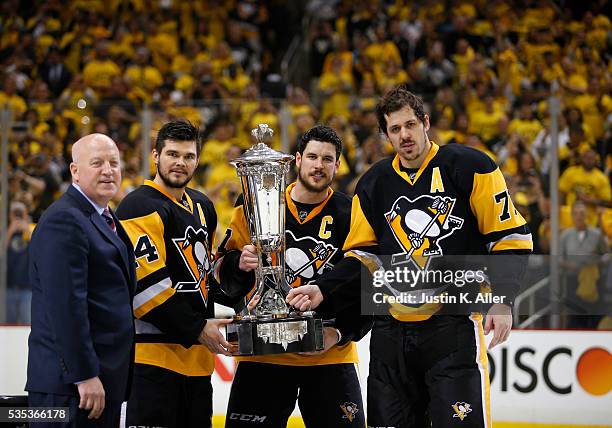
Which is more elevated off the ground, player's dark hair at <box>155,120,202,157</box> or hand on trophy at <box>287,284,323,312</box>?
player's dark hair at <box>155,120,202,157</box>

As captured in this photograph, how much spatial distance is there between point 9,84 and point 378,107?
23.5 feet

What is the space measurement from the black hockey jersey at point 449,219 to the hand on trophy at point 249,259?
22.4 inches

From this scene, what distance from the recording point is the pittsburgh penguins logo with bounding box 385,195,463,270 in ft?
13.3

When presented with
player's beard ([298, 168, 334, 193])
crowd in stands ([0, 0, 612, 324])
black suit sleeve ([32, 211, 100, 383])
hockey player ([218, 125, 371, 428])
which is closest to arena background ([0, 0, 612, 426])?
crowd in stands ([0, 0, 612, 324])

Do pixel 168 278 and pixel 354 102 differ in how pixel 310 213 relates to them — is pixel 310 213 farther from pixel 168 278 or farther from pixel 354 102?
pixel 354 102

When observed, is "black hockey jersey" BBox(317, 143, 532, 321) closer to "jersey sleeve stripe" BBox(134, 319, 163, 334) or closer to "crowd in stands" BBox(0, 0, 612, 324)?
"jersey sleeve stripe" BBox(134, 319, 163, 334)

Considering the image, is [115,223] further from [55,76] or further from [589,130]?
[55,76]

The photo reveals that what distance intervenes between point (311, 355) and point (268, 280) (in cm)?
49

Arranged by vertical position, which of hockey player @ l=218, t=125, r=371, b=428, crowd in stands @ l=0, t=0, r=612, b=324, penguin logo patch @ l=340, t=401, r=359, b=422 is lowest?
penguin logo patch @ l=340, t=401, r=359, b=422

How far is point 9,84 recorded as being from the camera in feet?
33.9

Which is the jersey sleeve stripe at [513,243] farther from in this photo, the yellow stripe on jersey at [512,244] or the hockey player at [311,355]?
the hockey player at [311,355]

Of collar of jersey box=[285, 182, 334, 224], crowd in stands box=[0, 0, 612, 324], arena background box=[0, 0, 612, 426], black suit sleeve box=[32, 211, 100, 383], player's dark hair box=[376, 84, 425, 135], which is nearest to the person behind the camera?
black suit sleeve box=[32, 211, 100, 383]

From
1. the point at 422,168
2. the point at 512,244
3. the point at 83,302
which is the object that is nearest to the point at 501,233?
the point at 512,244

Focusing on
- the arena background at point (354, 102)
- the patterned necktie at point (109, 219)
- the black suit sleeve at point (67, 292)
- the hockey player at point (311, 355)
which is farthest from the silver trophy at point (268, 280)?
the arena background at point (354, 102)
